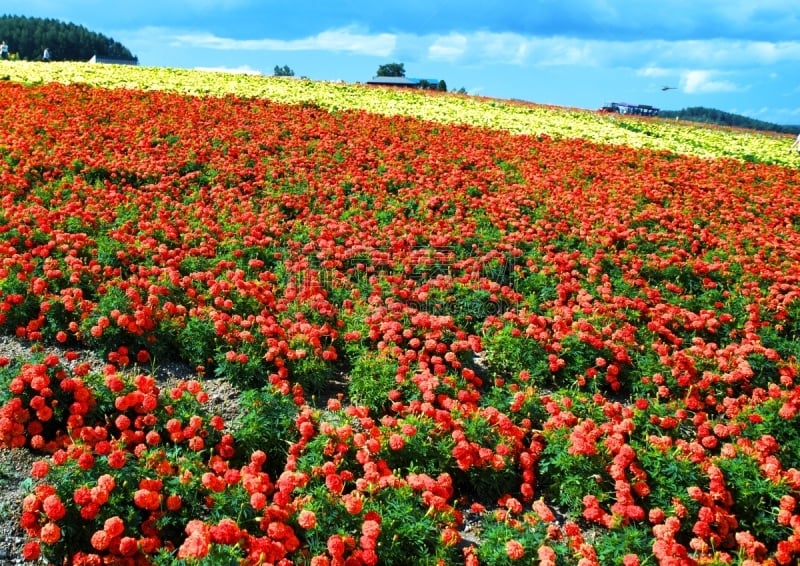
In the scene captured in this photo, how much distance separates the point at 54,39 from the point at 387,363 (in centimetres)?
11281

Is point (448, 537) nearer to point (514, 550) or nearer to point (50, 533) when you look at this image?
point (514, 550)

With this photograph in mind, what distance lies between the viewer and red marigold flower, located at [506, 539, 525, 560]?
3.69 meters

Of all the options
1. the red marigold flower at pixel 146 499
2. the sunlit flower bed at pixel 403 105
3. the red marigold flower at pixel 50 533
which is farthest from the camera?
the sunlit flower bed at pixel 403 105

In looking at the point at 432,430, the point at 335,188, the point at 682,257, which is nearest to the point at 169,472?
the point at 432,430

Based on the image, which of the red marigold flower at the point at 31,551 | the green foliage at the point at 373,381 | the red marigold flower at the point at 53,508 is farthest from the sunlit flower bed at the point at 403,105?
the red marigold flower at the point at 31,551

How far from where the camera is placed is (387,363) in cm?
591

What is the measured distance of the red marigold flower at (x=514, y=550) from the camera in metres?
3.69

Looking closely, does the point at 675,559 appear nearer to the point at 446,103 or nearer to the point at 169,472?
the point at 169,472

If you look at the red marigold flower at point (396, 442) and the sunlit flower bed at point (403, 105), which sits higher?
the sunlit flower bed at point (403, 105)

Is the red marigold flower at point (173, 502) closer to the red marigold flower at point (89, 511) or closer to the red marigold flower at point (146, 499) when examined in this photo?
the red marigold flower at point (146, 499)

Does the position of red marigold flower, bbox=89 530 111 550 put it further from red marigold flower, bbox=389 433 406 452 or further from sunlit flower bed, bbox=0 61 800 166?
sunlit flower bed, bbox=0 61 800 166

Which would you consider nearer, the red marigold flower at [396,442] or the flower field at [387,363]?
the flower field at [387,363]

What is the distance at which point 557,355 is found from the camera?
6492 millimetres

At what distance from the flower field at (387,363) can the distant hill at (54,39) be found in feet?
318
